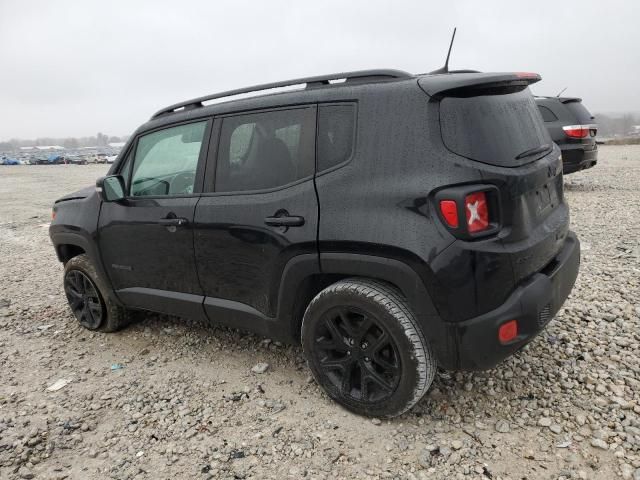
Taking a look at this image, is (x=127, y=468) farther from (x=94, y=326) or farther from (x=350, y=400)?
(x=94, y=326)

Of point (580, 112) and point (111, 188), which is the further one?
point (580, 112)

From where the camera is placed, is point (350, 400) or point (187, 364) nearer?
point (350, 400)

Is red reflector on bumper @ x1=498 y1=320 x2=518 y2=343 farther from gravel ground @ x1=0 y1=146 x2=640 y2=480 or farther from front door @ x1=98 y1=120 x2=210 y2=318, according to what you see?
front door @ x1=98 y1=120 x2=210 y2=318

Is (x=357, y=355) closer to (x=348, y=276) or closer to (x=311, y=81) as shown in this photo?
(x=348, y=276)

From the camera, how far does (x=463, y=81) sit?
90.2 inches

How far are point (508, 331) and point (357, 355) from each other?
2.57 ft

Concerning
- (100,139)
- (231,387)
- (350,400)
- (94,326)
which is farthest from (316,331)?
(100,139)

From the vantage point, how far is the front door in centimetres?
319

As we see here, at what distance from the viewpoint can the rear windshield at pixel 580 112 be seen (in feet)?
27.7

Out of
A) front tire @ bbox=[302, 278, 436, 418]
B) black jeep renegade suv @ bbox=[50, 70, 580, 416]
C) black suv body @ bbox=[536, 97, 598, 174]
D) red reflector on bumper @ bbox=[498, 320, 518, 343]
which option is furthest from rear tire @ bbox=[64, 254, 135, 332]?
black suv body @ bbox=[536, 97, 598, 174]

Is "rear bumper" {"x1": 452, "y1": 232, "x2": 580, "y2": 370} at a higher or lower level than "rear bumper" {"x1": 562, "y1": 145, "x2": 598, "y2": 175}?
lower

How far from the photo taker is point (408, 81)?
8.00 feet

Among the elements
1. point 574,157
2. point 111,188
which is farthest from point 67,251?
point 574,157

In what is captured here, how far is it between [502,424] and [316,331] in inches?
43.6
